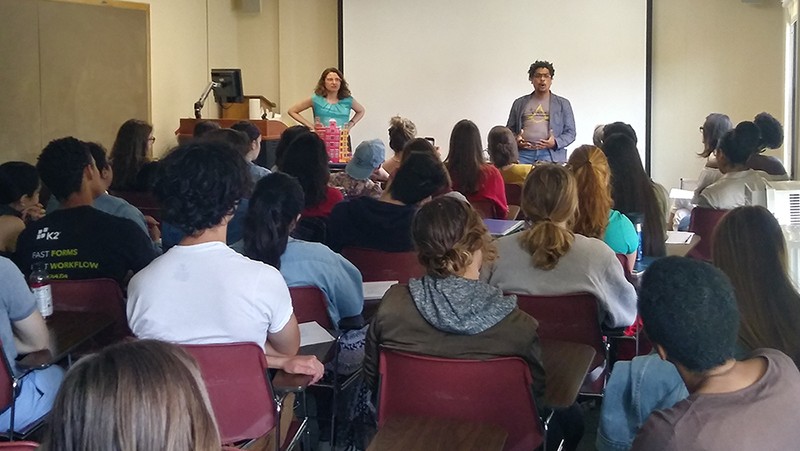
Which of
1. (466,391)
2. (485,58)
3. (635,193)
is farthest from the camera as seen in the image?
(485,58)

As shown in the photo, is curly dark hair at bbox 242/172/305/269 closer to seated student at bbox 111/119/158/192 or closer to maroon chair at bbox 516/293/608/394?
maroon chair at bbox 516/293/608/394

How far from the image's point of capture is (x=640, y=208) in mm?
3578

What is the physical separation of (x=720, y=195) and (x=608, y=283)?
6.02ft

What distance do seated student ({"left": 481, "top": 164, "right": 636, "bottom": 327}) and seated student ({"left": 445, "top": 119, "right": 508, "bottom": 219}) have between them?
1.88 meters

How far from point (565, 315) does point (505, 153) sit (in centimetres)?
293

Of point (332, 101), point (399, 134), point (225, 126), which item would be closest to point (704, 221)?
point (399, 134)

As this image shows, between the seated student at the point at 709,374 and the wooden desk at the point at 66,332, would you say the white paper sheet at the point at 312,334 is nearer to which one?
the wooden desk at the point at 66,332

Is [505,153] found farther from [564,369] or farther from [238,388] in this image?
[238,388]

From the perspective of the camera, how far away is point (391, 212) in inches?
131

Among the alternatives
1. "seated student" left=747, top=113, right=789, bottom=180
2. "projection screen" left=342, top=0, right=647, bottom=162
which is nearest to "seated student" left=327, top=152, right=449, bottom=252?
"seated student" left=747, top=113, right=789, bottom=180

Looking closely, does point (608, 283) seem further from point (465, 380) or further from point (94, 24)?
point (94, 24)

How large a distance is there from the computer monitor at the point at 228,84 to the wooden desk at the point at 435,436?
21.1 ft

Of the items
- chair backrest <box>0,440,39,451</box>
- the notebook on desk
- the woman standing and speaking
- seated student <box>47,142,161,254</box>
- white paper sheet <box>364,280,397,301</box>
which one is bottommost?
chair backrest <box>0,440,39,451</box>

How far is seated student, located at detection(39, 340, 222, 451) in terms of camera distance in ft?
2.87
